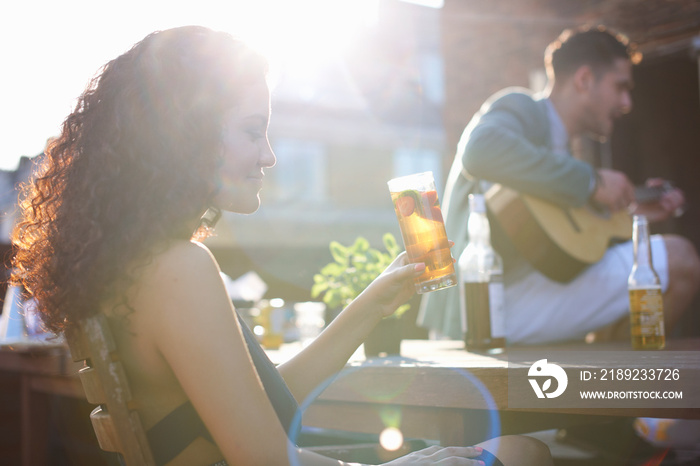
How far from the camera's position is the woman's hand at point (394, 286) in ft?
5.00

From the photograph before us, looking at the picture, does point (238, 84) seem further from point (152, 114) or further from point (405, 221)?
point (405, 221)

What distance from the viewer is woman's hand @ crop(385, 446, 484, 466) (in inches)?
41.8

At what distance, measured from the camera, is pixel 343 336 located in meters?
1.59

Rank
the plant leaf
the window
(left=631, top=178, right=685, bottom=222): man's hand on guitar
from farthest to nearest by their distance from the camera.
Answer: the window → (left=631, top=178, right=685, bottom=222): man's hand on guitar → the plant leaf

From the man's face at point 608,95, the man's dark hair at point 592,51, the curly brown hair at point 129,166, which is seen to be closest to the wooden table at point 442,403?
the curly brown hair at point 129,166

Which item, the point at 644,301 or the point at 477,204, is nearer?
the point at 644,301

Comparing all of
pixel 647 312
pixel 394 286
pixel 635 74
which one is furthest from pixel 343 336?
pixel 635 74

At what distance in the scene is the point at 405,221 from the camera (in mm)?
Answer: 1548

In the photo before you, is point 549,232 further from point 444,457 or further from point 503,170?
point 444,457

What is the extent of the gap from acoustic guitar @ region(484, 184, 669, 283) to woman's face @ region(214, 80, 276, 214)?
1450 mm

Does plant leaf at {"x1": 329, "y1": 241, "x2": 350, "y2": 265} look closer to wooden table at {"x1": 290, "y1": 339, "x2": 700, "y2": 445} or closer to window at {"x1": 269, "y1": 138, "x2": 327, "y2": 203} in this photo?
wooden table at {"x1": 290, "y1": 339, "x2": 700, "y2": 445}

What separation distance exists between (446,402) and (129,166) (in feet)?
2.56

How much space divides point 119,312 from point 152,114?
0.38 metres

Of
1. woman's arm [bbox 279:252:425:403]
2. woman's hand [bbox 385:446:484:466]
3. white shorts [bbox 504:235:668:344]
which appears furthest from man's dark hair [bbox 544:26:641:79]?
woman's hand [bbox 385:446:484:466]
